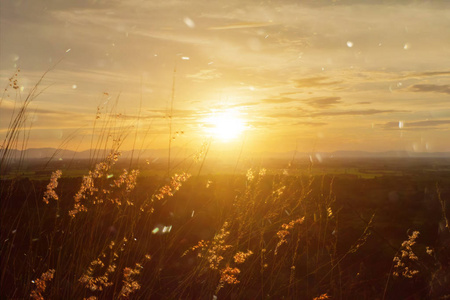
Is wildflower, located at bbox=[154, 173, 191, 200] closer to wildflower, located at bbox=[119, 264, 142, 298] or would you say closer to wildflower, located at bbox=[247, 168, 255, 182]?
wildflower, located at bbox=[119, 264, 142, 298]

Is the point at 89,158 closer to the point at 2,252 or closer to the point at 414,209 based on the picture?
the point at 2,252

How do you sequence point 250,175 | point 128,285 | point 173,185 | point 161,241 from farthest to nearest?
point 250,175 → point 161,241 → point 173,185 → point 128,285

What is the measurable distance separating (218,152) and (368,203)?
14153 mm

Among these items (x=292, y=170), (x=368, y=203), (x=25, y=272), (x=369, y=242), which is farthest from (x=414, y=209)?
(x=25, y=272)

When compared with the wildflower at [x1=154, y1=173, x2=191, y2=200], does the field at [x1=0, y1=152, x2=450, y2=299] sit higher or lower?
lower

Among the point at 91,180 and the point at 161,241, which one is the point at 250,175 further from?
the point at 91,180

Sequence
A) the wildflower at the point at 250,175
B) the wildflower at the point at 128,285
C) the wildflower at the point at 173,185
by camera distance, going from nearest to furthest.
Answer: the wildflower at the point at 128,285
the wildflower at the point at 173,185
the wildflower at the point at 250,175

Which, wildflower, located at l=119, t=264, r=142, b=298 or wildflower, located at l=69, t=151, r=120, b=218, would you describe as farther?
wildflower, located at l=69, t=151, r=120, b=218

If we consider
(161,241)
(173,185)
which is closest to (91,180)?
(173,185)

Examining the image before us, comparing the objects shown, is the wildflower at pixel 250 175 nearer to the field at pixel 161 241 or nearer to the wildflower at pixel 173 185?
the field at pixel 161 241

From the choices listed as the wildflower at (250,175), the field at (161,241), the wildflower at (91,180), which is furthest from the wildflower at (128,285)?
the wildflower at (250,175)

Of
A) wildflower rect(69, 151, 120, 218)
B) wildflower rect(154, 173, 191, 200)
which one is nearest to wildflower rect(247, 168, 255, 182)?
wildflower rect(154, 173, 191, 200)

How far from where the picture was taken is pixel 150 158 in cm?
320

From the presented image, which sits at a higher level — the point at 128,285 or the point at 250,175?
the point at 250,175
